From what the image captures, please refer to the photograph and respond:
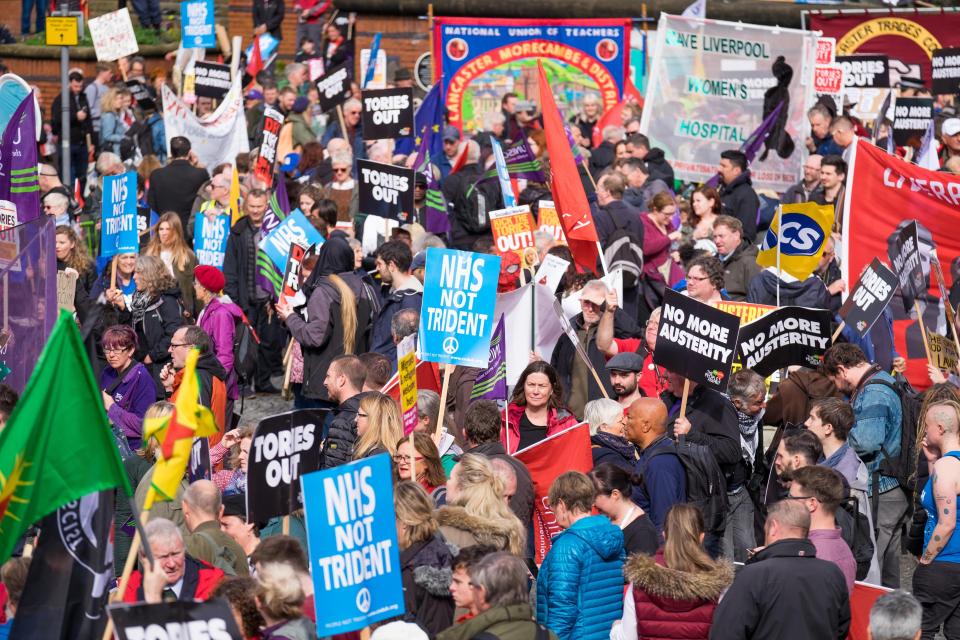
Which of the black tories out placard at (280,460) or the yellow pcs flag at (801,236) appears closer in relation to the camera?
the black tories out placard at (280,460)

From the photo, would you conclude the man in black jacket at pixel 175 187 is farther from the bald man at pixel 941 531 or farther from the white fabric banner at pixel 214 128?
the bald man at pixel 941 531

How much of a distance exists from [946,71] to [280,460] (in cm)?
1438

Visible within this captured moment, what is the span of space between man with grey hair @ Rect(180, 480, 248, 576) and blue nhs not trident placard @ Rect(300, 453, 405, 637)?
1373mm

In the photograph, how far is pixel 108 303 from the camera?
12242 mm

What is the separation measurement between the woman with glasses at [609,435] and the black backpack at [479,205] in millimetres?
6217

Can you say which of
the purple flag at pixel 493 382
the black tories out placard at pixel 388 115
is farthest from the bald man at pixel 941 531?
the black tories out placard at pixel 388 115

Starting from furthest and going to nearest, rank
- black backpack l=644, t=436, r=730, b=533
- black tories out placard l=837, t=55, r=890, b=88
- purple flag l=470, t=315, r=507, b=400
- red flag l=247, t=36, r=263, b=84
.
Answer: red flag l=247, t=36, r=263, b=84
black tories out placard l=837, t=55, r=890, b=88
purple flag l=470, t=315, r=507, b=400
black backpack l=644, t=436, r=730, b=533

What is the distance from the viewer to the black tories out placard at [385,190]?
13672mm

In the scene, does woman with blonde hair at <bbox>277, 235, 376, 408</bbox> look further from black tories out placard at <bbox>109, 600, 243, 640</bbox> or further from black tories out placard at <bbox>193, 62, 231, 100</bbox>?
black tories out placard at <bbox>193, 62, 231, 100</bbox>

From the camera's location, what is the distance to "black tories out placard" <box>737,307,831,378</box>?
10.1 metres

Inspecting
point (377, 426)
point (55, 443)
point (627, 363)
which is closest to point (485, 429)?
point (377, 426)

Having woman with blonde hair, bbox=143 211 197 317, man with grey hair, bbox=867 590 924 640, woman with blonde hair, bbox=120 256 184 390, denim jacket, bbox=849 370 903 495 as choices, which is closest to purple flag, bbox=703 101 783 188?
woman with blonde hair, bbox=143 211 197 317

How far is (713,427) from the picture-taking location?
29.4 ft

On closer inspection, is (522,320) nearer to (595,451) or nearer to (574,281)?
(574,281)
